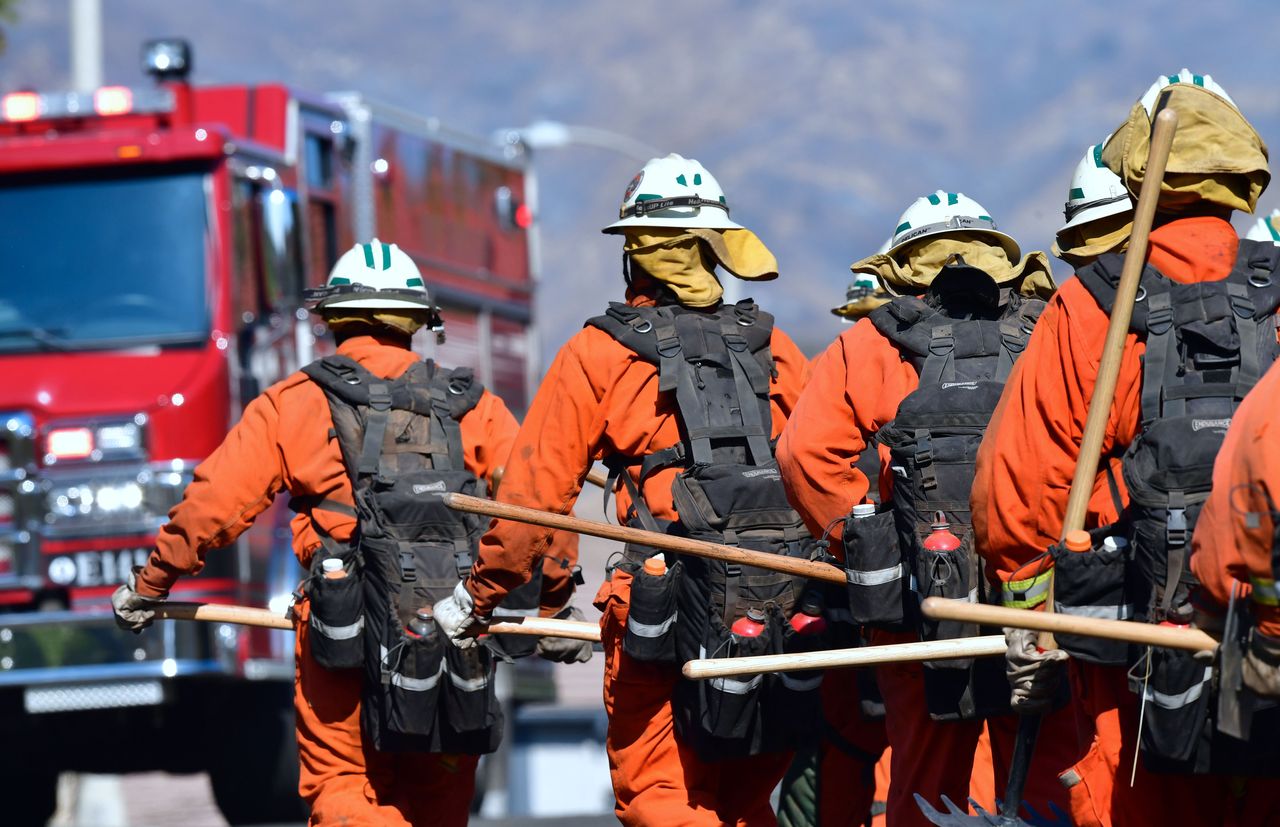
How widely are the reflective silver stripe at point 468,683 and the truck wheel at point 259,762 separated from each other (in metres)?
4.63

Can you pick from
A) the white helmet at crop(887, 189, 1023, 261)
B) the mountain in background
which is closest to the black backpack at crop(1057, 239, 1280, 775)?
the white helmet at crop(887, 189, 1023, 261)

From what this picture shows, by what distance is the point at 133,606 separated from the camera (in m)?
8.01

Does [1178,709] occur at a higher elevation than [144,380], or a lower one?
lower

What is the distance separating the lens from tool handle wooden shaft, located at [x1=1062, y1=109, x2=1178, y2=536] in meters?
4.80

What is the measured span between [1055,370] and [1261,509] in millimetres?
989

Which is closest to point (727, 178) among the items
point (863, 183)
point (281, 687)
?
point (863, 183)

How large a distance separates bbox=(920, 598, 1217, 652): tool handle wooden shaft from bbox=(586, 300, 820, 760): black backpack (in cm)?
193

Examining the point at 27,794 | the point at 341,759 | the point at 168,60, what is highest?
the point at 168,60

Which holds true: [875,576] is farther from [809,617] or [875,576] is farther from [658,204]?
[658,204]

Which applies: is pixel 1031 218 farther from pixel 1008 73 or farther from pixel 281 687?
pixel 281 687

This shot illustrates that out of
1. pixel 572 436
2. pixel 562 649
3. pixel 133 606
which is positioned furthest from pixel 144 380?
pixel 572 436

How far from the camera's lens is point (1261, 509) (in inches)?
164

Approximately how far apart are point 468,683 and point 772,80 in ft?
480

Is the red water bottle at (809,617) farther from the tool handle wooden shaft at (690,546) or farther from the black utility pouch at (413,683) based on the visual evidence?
the black utility pouch at (413,683)
